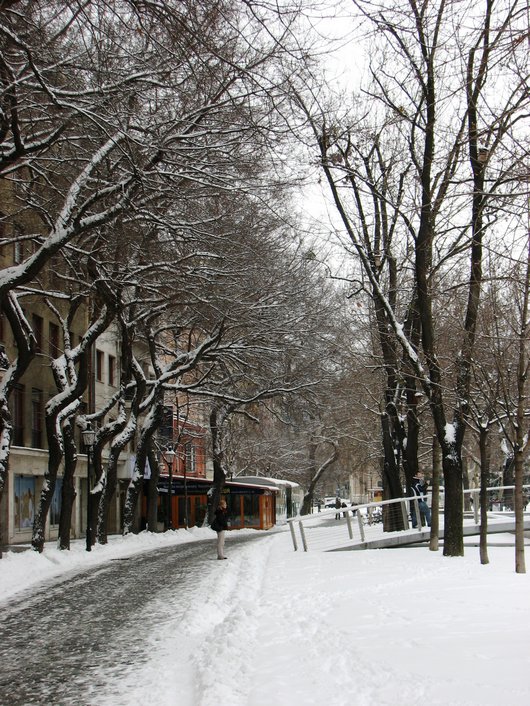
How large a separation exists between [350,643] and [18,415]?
30.7 meters

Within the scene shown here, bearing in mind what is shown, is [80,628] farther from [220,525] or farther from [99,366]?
[99,366]

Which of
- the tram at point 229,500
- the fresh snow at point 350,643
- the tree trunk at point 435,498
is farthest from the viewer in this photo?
the tram at point 229,500

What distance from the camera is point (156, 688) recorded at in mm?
7984

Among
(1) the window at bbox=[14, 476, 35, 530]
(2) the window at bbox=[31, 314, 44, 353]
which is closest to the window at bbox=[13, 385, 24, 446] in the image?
(1) the window at bbox=[14, 476, 35, 530]

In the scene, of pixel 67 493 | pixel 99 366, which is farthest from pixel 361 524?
pixel 99 366

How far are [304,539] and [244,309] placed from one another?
22.8 feet

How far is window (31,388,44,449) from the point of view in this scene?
38906 millimetres

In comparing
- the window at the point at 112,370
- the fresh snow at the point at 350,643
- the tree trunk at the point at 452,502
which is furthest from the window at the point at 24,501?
the tree trunk at the point at 452,502

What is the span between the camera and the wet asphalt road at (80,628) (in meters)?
8.40

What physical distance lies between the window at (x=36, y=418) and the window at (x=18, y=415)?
4.18ft

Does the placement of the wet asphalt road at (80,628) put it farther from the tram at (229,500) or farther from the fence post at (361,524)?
the tram at (229,500)

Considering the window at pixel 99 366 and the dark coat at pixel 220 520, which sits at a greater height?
the window at pixel 99 366

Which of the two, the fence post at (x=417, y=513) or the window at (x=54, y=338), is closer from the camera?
the fence post at (x=417, y=513)

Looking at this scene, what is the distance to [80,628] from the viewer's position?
1212cm
